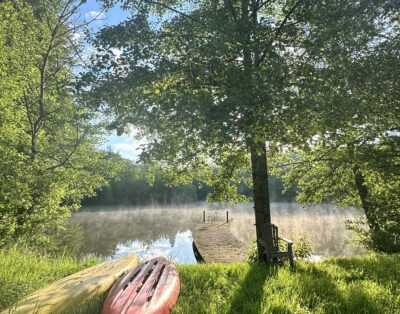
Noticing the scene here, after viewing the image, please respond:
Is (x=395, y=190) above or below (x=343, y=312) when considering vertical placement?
above

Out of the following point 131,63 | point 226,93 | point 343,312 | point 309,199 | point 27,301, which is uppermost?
point 131,63

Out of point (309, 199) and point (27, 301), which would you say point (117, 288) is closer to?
point (27, 301)

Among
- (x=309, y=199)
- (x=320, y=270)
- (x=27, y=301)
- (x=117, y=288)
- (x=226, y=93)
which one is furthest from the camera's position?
(x=309, y=199)

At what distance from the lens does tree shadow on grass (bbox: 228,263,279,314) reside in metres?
5.15

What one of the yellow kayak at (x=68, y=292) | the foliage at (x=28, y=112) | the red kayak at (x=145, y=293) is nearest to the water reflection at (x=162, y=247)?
the foliage at (x=28, y=112)

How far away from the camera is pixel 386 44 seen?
7.18 metres

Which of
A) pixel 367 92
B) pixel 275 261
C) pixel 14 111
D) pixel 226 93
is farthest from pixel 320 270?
pixel 14 111

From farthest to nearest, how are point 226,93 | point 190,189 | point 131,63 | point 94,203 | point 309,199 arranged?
1. point 190,189
2. point 94,203
3. point 309,199
4. point 131,63
5. point 226,93

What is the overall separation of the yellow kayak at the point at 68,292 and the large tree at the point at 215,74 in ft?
8.56

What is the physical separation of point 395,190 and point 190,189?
53965 mm

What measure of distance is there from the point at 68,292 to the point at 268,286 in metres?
3.74

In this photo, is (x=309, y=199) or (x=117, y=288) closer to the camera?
(x=117, y=288)

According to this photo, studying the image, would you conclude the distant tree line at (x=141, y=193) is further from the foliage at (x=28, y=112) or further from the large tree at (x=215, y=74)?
the large tree at (x=215, y=74)

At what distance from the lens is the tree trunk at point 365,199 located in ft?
45.2
